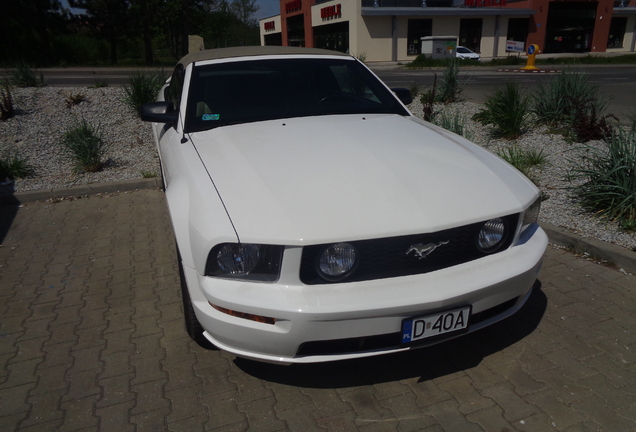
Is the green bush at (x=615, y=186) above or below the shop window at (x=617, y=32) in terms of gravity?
below

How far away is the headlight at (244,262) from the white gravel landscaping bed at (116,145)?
3160 mm

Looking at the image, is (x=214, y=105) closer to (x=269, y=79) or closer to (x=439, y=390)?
(x=269, y=79)

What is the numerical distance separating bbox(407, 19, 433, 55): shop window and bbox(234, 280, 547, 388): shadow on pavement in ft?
127

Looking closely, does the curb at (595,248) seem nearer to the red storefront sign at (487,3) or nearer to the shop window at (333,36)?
the shop window at (333,36)

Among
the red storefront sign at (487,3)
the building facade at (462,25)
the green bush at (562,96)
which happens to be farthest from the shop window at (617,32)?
the green bush at (562,96)

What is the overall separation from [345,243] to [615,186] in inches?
126

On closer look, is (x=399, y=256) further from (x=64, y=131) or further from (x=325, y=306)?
(x=64, y=131)

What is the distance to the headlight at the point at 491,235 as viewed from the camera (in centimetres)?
252

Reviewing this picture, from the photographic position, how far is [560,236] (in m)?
4.27

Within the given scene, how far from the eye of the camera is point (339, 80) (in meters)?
4.20

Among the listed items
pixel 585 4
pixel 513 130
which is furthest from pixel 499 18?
pixel 513 130

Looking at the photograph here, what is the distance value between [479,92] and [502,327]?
10679 mm

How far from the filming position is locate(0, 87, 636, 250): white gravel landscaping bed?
183 inches

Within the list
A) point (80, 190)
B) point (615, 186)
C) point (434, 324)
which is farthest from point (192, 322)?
point (80, 190)
